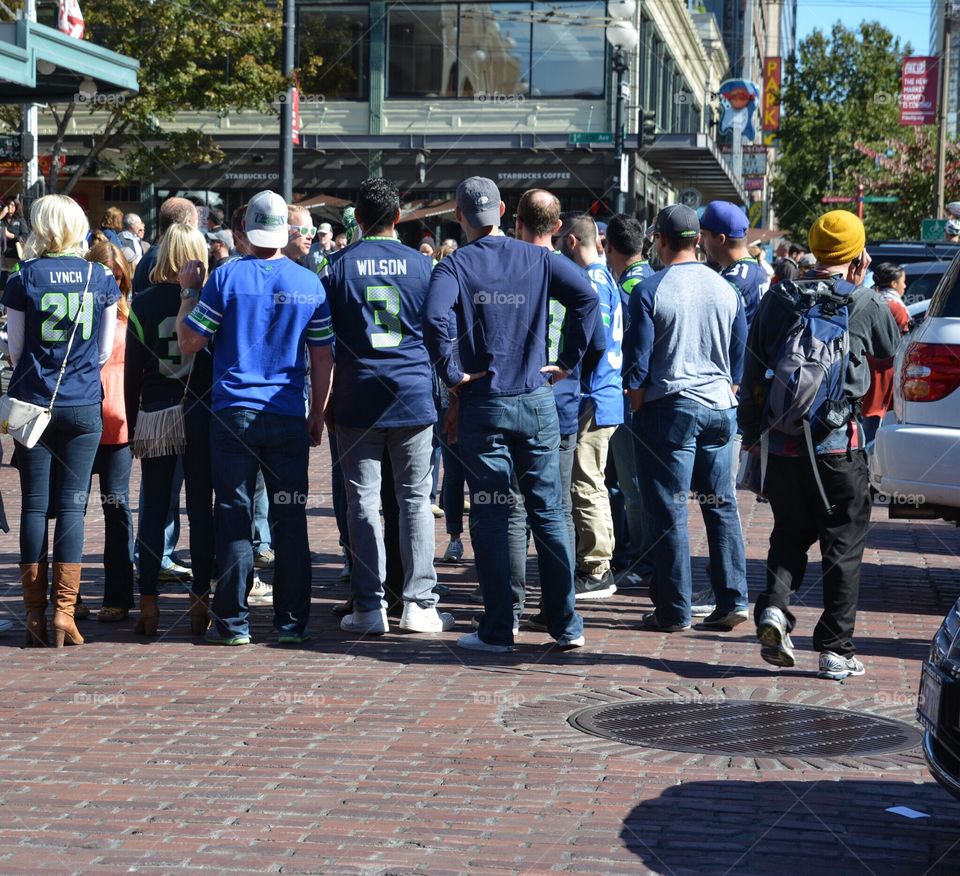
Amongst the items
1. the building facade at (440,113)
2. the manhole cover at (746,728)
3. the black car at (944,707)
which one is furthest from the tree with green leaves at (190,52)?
the black car at (944,707)

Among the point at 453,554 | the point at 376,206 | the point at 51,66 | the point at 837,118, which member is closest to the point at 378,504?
the point at 376,206

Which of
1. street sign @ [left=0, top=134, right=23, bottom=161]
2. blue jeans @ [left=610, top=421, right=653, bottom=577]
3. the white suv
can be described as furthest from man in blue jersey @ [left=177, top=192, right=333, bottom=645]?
street sign @ [left=0, top=134, right=23, bottom=161]

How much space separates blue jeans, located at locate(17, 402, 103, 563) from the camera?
23.4ft

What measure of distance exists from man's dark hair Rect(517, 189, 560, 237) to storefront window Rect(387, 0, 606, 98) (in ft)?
91.5

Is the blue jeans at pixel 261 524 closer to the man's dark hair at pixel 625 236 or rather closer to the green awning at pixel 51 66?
the man's dark hair at pixel 625 236

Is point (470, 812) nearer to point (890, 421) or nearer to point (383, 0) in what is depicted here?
point (890, 421)

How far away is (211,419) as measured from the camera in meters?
7.14

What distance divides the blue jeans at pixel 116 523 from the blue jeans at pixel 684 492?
2583 mm

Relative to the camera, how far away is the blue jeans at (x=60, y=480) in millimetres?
7121

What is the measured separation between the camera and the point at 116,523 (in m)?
7.58

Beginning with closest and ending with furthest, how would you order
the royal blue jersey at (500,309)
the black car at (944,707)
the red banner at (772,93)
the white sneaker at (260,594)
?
the black car at (944,707)
the royal blue jersey at (500,309)
the white sneaker at (260,594)
the red banner at (772,93)

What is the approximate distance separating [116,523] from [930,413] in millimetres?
4082

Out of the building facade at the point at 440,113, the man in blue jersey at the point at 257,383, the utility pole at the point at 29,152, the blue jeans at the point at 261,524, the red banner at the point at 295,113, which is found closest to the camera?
the man in blue jersey at the point at 257,383

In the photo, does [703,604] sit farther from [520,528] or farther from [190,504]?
[190,504]
